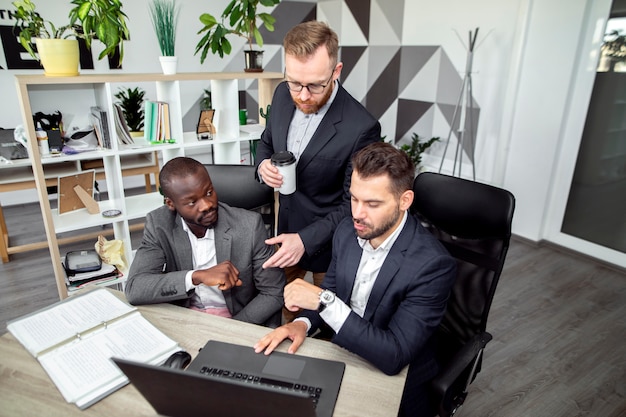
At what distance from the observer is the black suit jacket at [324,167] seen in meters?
1.79

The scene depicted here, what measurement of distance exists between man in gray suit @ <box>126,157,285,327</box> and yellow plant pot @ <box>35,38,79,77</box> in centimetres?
135

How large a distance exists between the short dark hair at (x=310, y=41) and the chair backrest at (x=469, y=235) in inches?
26.4

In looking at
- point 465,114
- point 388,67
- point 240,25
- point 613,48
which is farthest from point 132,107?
point 613,48

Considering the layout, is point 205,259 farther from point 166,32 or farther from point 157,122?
point 166,32

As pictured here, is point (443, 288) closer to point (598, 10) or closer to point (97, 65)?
point (598, 10)

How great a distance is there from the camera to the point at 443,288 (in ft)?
4.39

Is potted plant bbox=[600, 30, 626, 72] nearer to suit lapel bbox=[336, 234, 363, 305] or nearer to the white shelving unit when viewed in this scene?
the white shelving unit

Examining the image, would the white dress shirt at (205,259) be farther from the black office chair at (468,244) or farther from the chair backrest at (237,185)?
the black office chair at (468,244)

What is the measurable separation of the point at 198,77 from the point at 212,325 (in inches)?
75.2

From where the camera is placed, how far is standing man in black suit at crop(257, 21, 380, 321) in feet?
5.10

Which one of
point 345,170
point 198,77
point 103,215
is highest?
point 198,77

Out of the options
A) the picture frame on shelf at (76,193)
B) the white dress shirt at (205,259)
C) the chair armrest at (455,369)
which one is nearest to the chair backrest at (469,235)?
the chair armrest at (455,369)

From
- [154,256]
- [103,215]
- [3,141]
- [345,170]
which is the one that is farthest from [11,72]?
[345,170]

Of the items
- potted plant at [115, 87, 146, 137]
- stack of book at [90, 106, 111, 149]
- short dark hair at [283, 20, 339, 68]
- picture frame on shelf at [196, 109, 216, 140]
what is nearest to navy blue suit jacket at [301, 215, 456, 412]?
short dark hair at [283, 20, 339, 68]
